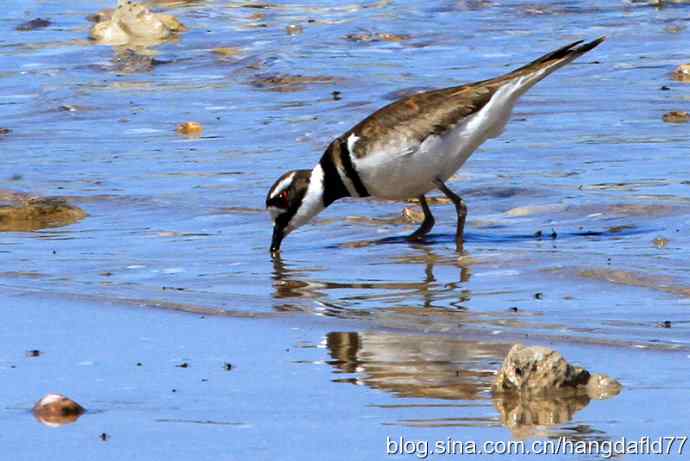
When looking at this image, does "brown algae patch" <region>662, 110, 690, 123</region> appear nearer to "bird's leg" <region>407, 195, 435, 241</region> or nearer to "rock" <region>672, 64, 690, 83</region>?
"rock" <region>672, 64, 690, 83</region>

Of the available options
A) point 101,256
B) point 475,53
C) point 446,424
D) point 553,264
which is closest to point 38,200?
point 101,256

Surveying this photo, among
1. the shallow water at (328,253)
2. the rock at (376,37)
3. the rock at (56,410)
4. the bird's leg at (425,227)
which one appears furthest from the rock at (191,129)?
the rock at (56,410)

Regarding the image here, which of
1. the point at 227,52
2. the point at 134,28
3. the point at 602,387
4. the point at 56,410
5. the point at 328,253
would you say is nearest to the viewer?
the point at 56,410

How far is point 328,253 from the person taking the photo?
372 inches

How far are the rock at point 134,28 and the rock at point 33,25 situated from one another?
1.04 metres

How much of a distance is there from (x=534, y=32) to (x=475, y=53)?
5.42 ft

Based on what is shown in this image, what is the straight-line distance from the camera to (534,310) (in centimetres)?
755

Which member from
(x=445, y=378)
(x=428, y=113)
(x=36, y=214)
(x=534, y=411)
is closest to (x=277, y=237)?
(x=428, y=113)

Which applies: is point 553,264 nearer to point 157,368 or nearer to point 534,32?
point 157,368

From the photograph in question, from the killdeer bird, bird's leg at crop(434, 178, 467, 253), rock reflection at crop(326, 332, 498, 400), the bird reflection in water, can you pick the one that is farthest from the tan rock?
bird's leg at crop(434, 178, 467, 253)

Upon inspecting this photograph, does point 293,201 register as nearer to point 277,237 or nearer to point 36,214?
point 277,237

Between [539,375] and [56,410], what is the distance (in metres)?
1.68

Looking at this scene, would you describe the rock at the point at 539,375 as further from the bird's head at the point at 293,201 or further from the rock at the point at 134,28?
the rock at the point at 134,28

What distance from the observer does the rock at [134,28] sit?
19.4 meters
